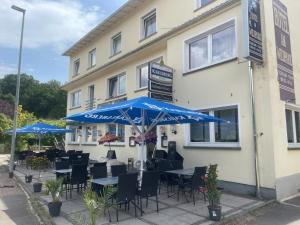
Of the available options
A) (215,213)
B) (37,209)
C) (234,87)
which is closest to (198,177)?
(215,213)

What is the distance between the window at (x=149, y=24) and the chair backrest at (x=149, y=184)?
992 centimetres

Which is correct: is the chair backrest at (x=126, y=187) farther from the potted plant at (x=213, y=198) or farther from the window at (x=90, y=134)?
the window at (x=90, y=134)

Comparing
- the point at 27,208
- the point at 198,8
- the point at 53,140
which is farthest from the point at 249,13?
the point at 53,140

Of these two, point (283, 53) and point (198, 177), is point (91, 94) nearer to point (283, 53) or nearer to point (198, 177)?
point (283, 53)

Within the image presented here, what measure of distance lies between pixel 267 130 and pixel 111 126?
10964 mm

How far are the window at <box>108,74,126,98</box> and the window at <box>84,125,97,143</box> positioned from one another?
10.1 ft

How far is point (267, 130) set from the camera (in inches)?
332

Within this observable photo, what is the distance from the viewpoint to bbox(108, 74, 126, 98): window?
55.1 ft

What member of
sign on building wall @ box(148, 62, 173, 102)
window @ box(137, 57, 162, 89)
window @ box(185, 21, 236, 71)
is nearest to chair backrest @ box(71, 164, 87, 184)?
sign on building wall @ box(148, 62, 173, 102)

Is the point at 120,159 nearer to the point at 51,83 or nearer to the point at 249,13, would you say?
the point at 249,13

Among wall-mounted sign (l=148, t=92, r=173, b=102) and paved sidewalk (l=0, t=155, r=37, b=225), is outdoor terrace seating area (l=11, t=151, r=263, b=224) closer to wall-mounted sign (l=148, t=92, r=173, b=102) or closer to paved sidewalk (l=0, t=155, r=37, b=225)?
paved sidewalk (l=0, t=155, r=37, b=225)

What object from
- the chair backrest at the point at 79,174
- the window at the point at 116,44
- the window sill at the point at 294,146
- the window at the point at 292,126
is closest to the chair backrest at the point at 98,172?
the chair backrest at the point at 79,174

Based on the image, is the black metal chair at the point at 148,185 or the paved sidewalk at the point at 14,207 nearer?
the paved sidewalk at the point at 14,207

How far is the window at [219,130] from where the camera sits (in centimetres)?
959
